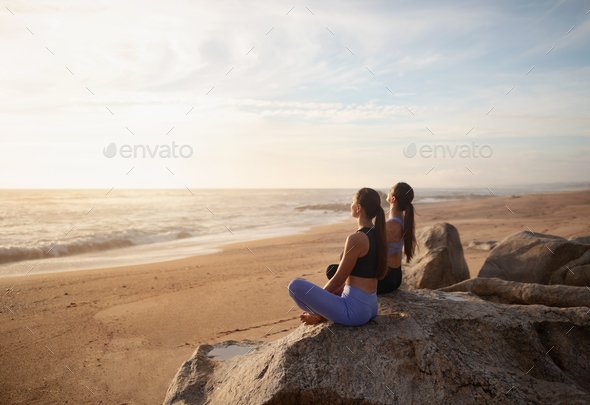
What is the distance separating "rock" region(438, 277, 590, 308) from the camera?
4.07 metres

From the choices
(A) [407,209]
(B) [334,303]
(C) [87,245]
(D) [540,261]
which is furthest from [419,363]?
(C) [87,245]

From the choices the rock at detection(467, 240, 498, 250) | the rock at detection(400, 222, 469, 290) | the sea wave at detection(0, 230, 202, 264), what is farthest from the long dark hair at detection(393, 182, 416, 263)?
the sea wave at detection(0, 230, 202, 264)

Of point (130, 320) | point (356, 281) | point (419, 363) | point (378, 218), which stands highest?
point (378, 218)

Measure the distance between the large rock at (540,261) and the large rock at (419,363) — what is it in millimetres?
2446

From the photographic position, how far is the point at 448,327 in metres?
3.04

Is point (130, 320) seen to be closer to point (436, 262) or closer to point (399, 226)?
point (399, 226)

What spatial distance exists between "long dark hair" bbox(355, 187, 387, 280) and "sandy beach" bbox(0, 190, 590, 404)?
279 cm

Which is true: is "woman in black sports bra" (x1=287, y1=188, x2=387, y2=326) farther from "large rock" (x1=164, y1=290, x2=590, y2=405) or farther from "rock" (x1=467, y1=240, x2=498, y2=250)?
"rock" (x1=467, y1=240, x2=498, y2=250)

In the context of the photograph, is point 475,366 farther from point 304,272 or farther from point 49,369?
point 304,272

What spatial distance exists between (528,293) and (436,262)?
5.49 feet

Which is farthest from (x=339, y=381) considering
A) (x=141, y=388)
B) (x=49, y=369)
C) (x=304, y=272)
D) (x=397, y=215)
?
(x=304, y=272)

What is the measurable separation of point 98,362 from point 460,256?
6.20 meters

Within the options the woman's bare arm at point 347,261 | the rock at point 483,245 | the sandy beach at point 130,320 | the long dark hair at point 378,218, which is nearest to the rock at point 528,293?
the long dark hair at point 378,218

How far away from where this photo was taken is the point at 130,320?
6.07 m
